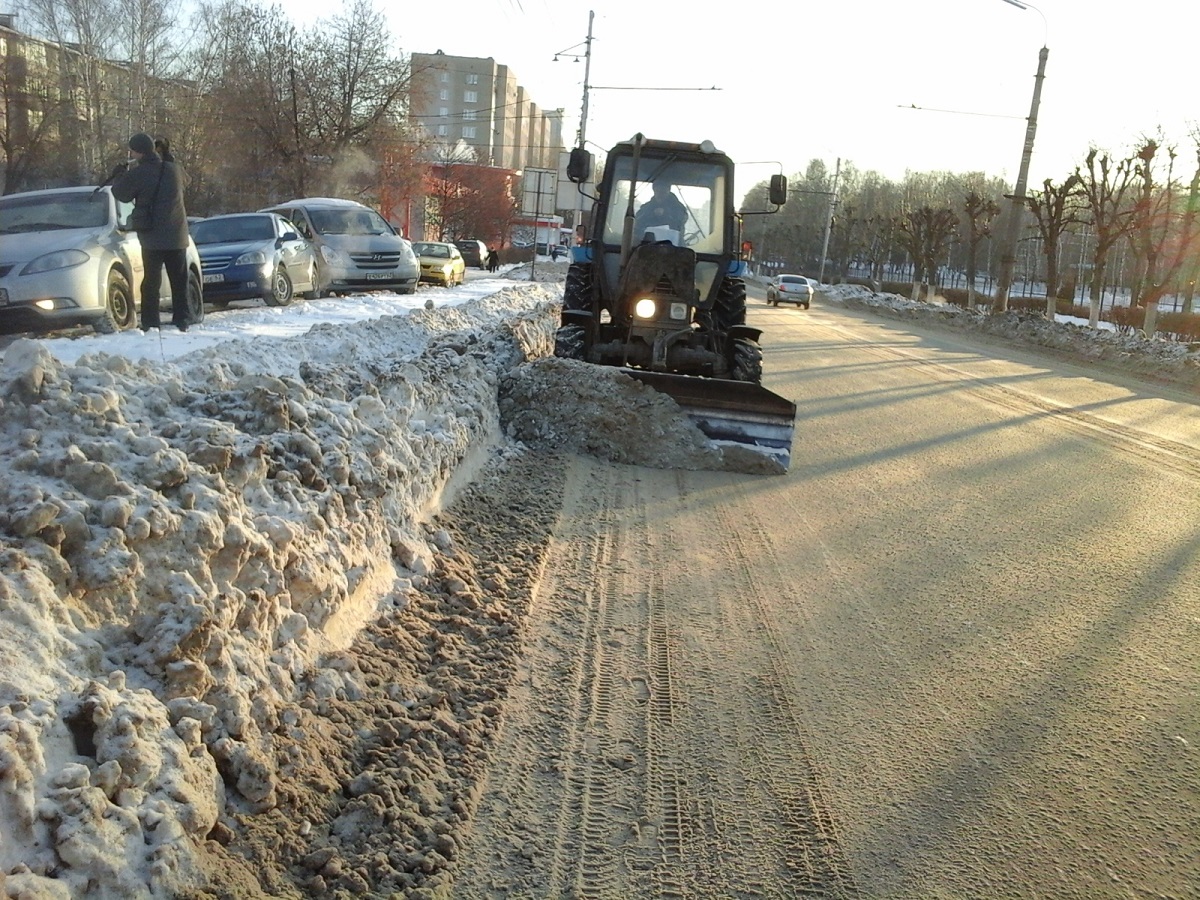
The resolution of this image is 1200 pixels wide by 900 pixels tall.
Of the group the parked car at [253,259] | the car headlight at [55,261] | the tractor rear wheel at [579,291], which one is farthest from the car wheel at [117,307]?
the tractor rear wheel at [579,291]

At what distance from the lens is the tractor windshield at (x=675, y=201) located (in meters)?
10.3

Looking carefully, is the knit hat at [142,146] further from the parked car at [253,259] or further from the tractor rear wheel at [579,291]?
the parked car at [253,259]

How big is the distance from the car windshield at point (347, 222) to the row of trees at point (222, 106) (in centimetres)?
1546

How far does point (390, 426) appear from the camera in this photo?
5359mm

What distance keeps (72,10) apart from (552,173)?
23112mm

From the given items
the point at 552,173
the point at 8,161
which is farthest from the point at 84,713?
the point at 8,161

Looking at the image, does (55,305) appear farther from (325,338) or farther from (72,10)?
(72,10)

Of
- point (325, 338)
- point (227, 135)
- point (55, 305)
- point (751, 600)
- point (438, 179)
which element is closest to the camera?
point (751, 600)

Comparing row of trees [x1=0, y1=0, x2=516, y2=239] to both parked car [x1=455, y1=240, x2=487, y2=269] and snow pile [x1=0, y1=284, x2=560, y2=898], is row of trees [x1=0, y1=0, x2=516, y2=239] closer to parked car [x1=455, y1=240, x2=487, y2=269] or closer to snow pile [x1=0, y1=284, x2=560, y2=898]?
parked car [x1=455, y1=240, x2=487, y2=269]

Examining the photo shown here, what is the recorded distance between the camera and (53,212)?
10750 millimetres

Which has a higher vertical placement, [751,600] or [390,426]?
[390,426]

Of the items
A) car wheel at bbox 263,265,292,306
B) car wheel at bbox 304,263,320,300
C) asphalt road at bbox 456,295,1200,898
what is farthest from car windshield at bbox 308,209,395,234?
asphalt road at bbox 456,295,1200,898

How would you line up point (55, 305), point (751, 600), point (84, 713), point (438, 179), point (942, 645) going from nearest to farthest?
point (84, 713), point (942, 645), point (751, 600), point (55, 305), point (438, 179)

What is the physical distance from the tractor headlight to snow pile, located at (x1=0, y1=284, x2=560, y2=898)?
4545 millimetres
